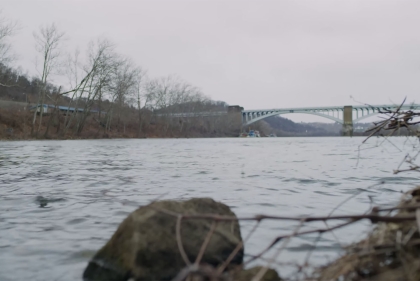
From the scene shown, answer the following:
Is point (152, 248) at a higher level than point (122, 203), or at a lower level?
lower

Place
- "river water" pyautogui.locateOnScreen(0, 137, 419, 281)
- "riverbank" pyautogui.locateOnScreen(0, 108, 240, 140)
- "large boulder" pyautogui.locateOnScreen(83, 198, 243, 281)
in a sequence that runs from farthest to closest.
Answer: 1. "riverbank" pyautogui.locateOnScreen(0, 108, 240, 140)
2. "river water" pyautogui.locateOnScreen(0, 137, 419, 281)
3. "large boulder" pyautogui.locateOnScreen(83, 198, 243, 281)

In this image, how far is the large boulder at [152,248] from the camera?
9.02 feet

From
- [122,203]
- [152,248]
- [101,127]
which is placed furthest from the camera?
[101,127]

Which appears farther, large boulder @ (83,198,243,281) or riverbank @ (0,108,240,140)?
riverbank @ (0,108,240,140)

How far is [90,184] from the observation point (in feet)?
27.7

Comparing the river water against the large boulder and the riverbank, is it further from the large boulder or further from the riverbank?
the riverbank

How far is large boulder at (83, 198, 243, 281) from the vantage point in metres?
2.75

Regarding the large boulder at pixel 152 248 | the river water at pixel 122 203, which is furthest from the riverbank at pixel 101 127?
the large boulder at pixel 152 248

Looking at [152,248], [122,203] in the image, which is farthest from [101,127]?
[122,203]

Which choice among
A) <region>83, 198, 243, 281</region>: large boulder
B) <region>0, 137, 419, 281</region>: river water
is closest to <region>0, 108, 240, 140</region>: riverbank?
<region>0, 137, 419, 281</region>: river water

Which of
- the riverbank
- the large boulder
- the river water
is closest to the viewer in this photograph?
the large boulder

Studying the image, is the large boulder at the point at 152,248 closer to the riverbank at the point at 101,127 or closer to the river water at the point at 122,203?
the river water at the point at 122,203

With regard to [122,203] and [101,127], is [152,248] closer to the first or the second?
[122,203]

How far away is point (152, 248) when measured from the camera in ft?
9.14
